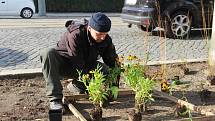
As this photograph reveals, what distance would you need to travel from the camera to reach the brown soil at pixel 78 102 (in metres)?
4.86

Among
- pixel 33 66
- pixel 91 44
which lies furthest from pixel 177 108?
pixel 33 66

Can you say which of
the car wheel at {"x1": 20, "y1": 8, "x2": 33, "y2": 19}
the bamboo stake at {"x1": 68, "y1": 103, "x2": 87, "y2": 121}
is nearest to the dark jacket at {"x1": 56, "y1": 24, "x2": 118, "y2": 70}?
the bamboo stake at {"x1": 68, "y1": 103, "x2": 87, "y2": 121}

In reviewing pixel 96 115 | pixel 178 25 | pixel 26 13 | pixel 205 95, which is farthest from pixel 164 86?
pixel 26 13

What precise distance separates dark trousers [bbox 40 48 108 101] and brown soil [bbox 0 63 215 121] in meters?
0.29

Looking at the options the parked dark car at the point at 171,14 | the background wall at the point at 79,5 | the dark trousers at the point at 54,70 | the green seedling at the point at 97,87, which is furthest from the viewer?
the background wall at the point at 79,5

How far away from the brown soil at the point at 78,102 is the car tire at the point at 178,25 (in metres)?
4.74

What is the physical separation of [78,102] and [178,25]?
6726 millimetres

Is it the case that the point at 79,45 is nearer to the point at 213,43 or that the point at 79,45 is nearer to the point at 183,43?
the point at 213,43

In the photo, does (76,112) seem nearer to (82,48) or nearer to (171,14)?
(82,48)

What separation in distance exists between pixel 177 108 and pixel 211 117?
0.47 m

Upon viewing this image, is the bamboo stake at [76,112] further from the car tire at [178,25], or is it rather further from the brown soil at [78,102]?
the car tire at [178,25]

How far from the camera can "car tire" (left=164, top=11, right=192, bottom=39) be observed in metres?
11.5

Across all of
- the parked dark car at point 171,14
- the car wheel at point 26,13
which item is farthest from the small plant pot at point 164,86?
the car wheel at point 26,13

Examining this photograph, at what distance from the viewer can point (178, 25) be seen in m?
11.5
